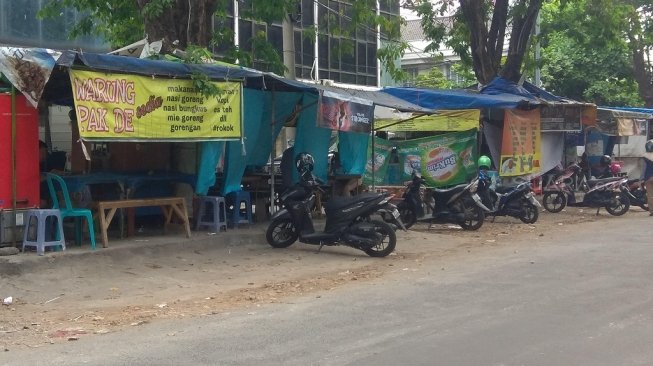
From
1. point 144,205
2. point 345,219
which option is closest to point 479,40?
point 345,219

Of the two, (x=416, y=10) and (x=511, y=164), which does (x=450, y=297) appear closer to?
(x=511, y=164)

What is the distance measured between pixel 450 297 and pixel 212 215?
5.24 m

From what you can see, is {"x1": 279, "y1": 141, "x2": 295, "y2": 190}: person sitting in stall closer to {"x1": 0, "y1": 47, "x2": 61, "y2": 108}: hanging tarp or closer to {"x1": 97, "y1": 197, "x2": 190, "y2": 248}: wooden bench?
{"x1": 97, "y1": 197, "x2": 190, "y2": 248}: wooden bench

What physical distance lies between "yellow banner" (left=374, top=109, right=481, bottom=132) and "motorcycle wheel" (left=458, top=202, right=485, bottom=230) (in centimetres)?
249

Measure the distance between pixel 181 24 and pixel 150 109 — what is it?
2.97m

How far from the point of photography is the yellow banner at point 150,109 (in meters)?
9.30

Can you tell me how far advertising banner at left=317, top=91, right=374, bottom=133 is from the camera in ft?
38.9

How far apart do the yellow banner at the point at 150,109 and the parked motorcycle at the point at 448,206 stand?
4.55 metres

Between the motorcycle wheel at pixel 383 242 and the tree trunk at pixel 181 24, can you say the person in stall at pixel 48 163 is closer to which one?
the tree trunk at pixel 181 24

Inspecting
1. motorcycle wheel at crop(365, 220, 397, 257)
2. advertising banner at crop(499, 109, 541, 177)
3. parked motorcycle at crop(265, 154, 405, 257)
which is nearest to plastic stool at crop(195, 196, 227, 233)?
parked motorcycle at crop(265, 154, 405, 257)

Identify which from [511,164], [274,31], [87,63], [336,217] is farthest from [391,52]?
[274,31]

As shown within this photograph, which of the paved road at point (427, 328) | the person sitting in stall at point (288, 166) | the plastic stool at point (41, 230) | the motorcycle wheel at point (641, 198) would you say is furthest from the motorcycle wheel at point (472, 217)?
the plastic stool at point (41, 230)

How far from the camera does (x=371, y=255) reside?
11.1m

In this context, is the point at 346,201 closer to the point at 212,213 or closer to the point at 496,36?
the point at 212,213
